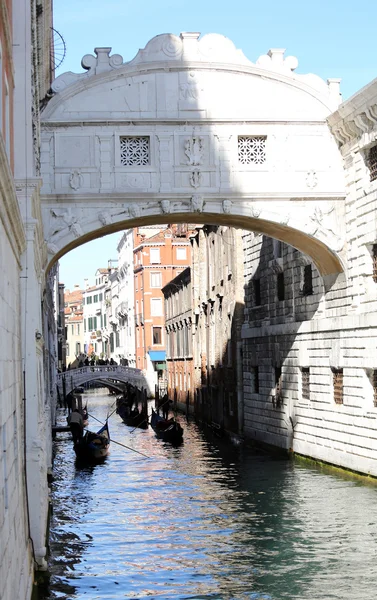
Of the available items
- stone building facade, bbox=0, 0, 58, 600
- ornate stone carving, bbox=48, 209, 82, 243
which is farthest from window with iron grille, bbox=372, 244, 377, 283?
stone building facade, bbox=0, 0, 58, 600

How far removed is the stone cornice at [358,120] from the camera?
15.0 metres

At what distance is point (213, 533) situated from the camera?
12.8 m

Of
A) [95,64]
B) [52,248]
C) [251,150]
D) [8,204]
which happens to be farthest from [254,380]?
[8,204]

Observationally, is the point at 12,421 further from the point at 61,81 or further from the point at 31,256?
the point at 61,81

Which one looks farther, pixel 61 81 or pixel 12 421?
pixel 61 81

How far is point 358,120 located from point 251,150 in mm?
2013

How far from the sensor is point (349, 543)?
11789 millimetres

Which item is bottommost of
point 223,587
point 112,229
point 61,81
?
point 223,587

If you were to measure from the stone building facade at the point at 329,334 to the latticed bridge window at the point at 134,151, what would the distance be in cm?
315

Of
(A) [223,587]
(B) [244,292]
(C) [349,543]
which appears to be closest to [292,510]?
(C) [349,543]

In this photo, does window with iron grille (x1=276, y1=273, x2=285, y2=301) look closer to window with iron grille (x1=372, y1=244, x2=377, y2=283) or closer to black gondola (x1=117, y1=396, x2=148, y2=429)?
window with iron grille (x1=372, y1=244, x2=377, y2=283)

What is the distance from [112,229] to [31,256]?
719cm

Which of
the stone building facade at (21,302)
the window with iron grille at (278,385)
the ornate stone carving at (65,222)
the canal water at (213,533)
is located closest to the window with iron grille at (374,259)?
the canal water at (213,533)

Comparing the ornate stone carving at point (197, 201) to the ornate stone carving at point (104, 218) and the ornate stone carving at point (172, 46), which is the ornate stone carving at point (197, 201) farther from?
the ornate stone carving at point (172, 46)
